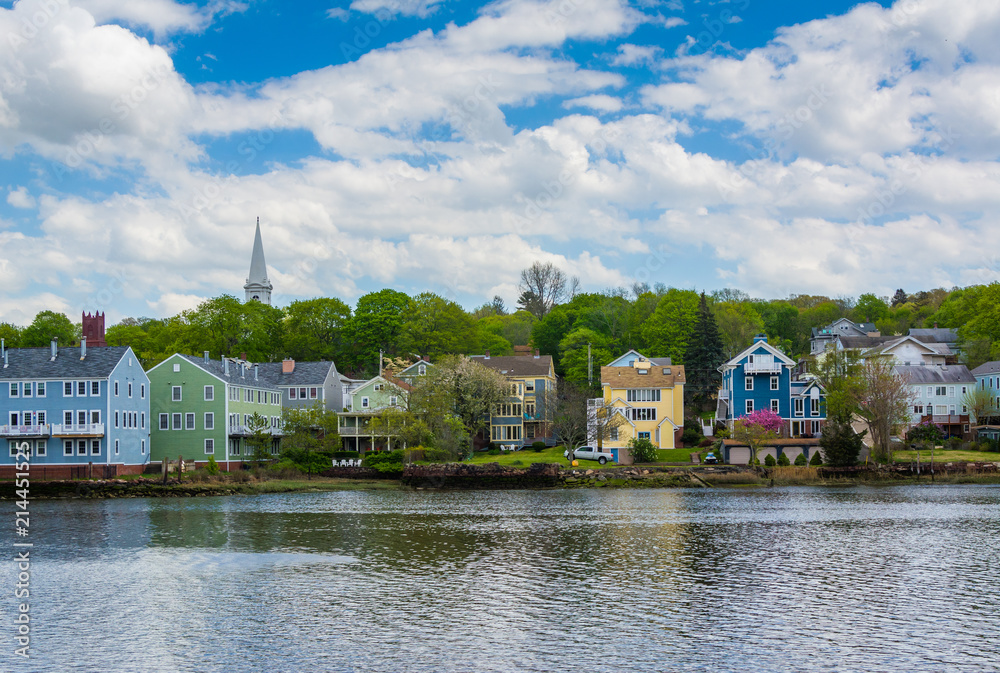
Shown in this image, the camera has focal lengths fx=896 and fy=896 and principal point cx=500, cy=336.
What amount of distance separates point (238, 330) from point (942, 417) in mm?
79484

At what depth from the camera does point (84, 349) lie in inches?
2830

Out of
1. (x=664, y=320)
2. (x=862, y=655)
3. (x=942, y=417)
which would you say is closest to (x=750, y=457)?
(x=942, y=417)

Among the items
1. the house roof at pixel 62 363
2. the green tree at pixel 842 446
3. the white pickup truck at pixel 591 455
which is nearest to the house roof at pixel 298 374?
the house roof at pixel 62 363

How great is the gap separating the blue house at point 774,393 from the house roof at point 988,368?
22.1m

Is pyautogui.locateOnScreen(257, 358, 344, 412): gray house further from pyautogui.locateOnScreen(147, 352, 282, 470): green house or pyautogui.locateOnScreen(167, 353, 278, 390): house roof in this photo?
A: pyautogui.locateOnScreen(147, 352, 282, 470): green house

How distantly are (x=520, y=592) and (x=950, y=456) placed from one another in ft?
198

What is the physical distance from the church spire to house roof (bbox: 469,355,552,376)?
208ft

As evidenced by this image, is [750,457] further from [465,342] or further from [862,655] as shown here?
[862,655]

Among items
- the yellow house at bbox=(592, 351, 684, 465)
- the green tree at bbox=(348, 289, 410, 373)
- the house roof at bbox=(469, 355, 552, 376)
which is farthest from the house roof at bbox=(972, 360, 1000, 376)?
the green tree at bbox=(348, 289, 410, 373)

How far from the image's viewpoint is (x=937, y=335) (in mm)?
115688

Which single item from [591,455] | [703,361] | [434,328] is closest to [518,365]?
[434,328]

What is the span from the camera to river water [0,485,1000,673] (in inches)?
770

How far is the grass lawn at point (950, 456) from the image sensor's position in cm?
7150

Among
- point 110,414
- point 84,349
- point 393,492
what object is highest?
point 84,349
